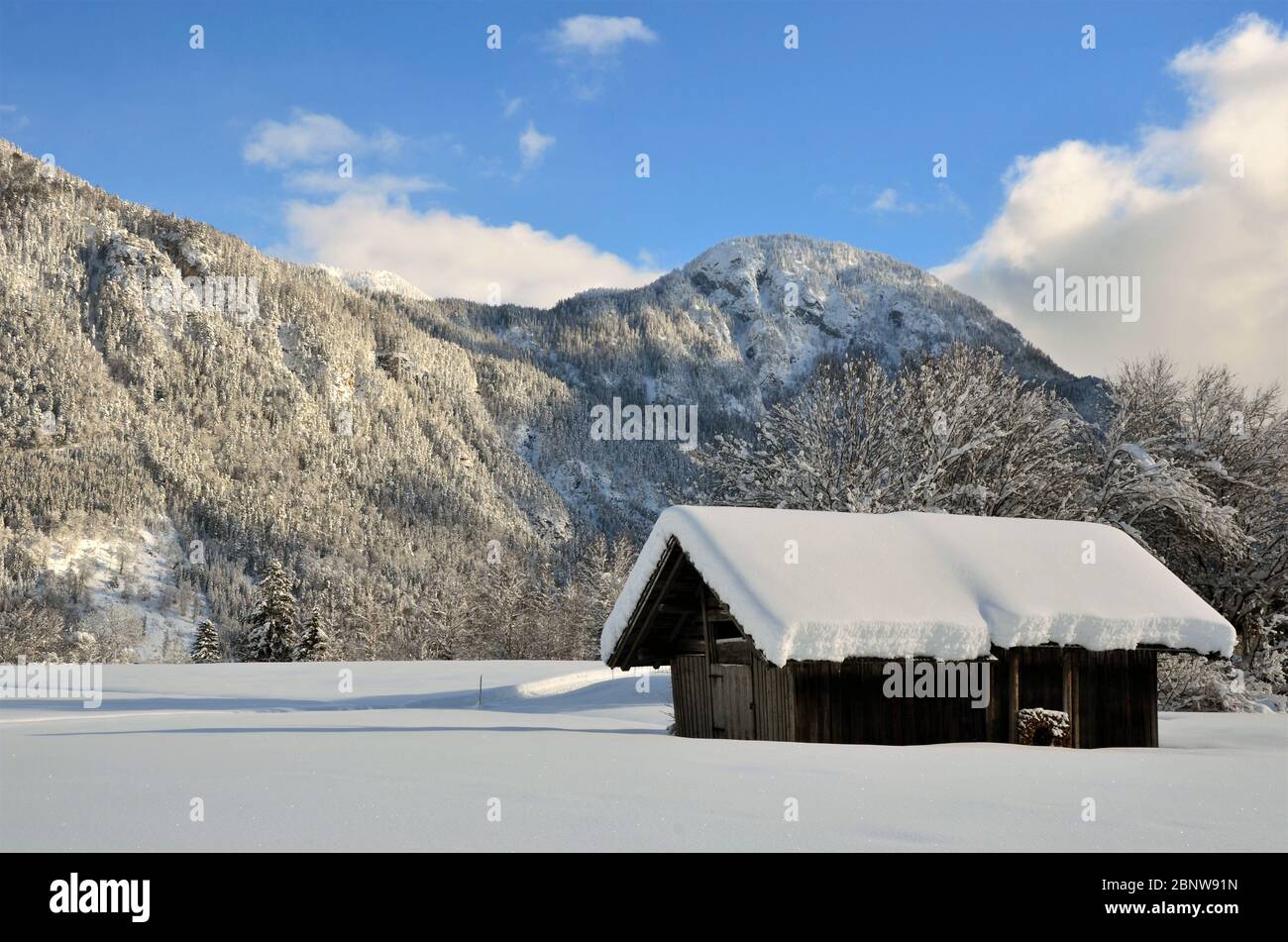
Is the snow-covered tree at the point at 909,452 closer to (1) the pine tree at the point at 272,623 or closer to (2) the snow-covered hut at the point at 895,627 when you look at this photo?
(2) the snow-covered hut at the point at 895,627

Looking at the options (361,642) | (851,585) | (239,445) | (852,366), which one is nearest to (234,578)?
(239,445)

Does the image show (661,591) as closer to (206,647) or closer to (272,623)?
(272,623)

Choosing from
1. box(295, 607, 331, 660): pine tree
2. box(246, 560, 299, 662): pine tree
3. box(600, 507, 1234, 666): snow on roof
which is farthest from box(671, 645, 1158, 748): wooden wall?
box(246, 560, 299, 662): pine tree

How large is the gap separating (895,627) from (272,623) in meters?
55.9

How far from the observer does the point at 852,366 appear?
1369 inches

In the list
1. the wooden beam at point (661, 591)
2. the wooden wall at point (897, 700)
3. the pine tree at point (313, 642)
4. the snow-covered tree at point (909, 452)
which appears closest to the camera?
the wooden wall at point (897, 700)

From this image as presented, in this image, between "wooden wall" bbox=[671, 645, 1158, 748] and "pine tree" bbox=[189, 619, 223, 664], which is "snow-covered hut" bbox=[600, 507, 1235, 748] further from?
"pine tree" bbox=[189, 619, 223, 664]

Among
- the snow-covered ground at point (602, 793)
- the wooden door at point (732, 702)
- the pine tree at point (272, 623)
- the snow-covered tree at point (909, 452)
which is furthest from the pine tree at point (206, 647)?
the wooden door at point (732, 702)

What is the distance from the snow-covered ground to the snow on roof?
1.73m

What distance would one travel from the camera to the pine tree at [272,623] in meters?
62.8

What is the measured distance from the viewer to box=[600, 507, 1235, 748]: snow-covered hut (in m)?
15.4

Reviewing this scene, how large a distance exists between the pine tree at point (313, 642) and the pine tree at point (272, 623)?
0.62 meters

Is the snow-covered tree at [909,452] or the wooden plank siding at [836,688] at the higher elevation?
the snow-covered tree at [909,452]
